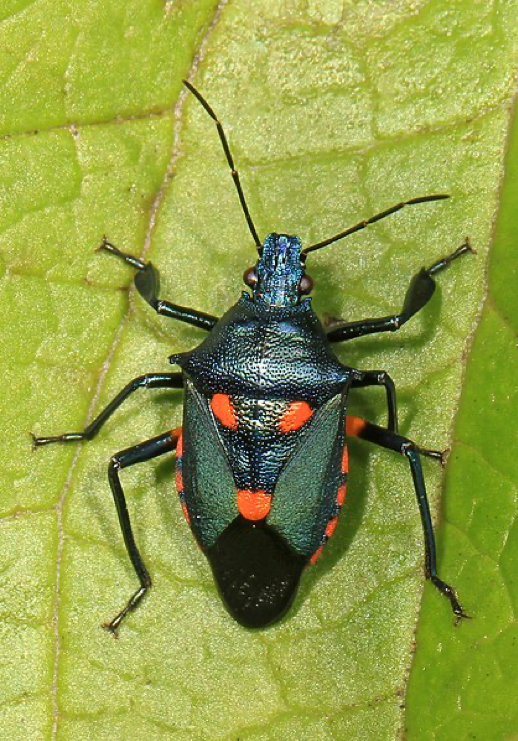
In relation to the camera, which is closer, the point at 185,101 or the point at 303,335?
the point at 303,335

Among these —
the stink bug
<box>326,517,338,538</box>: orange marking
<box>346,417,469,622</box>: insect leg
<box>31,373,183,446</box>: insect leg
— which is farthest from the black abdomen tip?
<box>31,373,183,446</box>: insect leg

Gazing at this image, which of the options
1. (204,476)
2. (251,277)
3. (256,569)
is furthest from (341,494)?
(251,277)

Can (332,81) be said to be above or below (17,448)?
above

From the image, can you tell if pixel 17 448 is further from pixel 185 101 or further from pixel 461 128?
pixel 461 128

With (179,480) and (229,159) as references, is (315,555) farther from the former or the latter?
(229,159)

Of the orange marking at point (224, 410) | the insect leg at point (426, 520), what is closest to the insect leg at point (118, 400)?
the orange marking at point (224, 410)

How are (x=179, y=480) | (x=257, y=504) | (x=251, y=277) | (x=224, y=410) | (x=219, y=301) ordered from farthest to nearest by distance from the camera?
1. (x=219, y=301)
2. (x=251, y=277)
3. (x=179, y=480)
4. (x=224, y=410)
5. (x=257, y=504)

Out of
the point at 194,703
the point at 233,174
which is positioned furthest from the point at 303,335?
the point at 194,703
